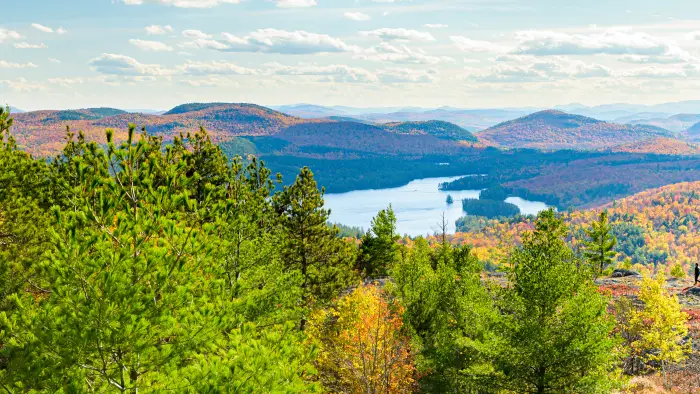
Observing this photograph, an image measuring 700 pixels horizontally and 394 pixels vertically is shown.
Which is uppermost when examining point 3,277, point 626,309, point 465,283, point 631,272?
point 3,277

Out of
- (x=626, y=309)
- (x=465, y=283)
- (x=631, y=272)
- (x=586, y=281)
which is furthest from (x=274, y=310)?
(x=631, y=272)

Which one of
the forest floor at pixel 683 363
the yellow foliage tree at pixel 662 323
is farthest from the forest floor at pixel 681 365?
the yellow foliage tree at pixel 662 323

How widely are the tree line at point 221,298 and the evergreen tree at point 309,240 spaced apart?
125mm

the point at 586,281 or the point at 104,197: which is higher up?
the point at 104,197

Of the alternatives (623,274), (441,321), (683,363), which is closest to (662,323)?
(683,363)

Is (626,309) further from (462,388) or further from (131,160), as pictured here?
(131,160)

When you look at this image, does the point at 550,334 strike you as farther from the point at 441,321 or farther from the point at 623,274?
the point at 623,274

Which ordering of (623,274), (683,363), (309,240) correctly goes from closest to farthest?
(309,240)
(683,363)
(623,274)

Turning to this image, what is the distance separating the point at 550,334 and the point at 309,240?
16721mm

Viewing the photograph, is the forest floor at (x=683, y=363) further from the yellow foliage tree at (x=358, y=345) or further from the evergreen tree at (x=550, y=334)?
the yellow foliage tree at (x=358, y=345)

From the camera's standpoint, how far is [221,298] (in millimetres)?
11852

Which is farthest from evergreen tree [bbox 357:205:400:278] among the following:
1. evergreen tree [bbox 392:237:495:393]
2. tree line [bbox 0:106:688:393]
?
evergreen tree [bbox 392:237:495:393]

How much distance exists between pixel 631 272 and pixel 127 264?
71.8m

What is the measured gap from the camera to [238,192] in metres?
21.8
